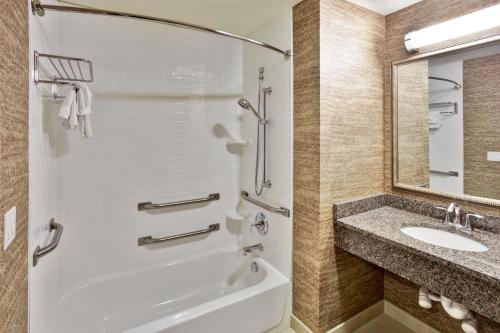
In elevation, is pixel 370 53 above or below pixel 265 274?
above

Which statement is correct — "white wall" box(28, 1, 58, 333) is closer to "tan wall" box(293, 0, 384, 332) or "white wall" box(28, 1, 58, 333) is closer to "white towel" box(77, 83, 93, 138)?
"white towel" box(77, 83, 93, 138)

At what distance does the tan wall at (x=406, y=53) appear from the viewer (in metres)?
1.47

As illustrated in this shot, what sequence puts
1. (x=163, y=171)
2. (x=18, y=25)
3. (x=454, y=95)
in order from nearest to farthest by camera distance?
(x=18, y=25) < (x=454, y=95) < (x=163, y=171)

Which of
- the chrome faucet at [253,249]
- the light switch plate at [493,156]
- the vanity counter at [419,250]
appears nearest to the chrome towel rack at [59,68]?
the chrome faucet at [253,249]

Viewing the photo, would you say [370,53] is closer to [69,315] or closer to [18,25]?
[18,25]

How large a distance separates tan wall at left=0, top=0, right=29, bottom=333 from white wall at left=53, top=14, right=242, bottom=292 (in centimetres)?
77

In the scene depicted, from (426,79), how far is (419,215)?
93cm

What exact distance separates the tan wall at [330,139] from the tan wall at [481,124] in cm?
51

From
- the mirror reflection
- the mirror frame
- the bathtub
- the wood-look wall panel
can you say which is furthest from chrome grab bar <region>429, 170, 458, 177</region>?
the bathtub

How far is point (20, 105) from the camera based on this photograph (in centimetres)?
97

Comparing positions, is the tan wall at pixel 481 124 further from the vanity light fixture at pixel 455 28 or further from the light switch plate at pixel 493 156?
the vanity light fixture at pixel 455 28

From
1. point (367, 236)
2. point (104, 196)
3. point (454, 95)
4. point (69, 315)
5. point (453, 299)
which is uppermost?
point (454, 95)

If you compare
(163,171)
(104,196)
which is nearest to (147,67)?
(163,171)

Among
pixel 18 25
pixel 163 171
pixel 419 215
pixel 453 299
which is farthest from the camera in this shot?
pixel 163 171
